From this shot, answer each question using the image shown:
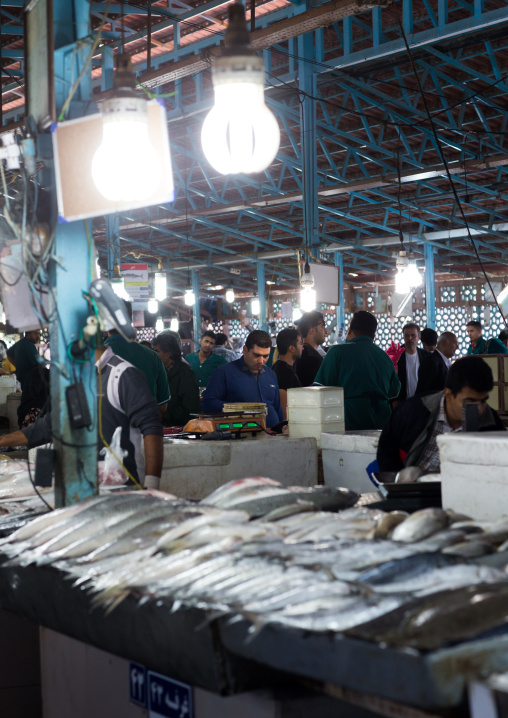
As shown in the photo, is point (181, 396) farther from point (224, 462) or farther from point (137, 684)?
point (137, 684)

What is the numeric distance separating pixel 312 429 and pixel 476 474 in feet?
9.64

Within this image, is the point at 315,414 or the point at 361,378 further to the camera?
the point at 361,378

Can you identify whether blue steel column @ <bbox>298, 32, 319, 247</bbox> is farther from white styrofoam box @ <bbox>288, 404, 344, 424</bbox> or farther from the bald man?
white styrofoam box @ <bbox>288, 404, 344, 424</bbox>

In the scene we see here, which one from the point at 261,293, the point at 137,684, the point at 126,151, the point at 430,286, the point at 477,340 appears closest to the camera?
the point at 137,684

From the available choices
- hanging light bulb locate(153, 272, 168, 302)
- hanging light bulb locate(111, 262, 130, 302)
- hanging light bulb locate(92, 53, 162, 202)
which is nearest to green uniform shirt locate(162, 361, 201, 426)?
hanging light bulb locate(92, 53, 162, 202)

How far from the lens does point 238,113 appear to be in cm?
281

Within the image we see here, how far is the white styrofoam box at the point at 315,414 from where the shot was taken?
5.57 m

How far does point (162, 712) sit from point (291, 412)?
361cm

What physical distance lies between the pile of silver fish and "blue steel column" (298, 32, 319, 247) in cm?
772

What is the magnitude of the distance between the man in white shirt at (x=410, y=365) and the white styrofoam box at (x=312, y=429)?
312 cm

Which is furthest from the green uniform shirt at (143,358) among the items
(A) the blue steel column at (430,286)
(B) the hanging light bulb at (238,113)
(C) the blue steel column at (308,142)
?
(A) the blue steel column at (430,286)

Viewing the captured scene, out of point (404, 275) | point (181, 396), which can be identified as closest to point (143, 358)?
point (181, 396)

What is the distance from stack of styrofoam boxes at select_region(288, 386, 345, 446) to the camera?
5.58 meters

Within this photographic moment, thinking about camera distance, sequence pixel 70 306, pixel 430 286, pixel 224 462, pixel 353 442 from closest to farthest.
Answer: pixel 70 306 < pixel 224 462 < pixel 353 442 < pixel 430 286
